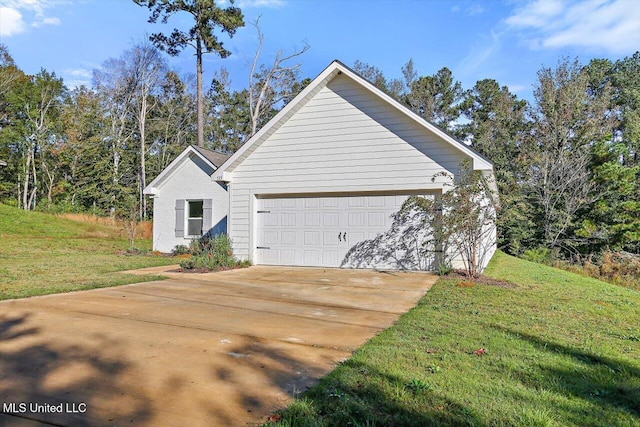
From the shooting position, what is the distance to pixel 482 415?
2502mm

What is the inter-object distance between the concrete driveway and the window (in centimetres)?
860

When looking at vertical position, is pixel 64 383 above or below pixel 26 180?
below

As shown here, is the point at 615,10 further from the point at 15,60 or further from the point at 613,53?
the point at 15,60

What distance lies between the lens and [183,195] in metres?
15.7

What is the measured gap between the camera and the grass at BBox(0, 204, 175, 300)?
740cm

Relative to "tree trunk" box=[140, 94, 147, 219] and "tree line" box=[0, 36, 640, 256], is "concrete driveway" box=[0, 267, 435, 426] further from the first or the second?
"tree trunk" box=[140, 94, 147, 219]

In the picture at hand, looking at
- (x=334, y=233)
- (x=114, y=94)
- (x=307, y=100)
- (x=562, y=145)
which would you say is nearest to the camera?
(x=334, y=233)

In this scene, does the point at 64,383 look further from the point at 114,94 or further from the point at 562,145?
the point at 114,94

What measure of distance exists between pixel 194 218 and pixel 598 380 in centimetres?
1452

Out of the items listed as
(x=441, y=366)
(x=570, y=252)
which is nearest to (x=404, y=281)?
(x=441, y=366)

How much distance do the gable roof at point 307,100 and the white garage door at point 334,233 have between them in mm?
1383

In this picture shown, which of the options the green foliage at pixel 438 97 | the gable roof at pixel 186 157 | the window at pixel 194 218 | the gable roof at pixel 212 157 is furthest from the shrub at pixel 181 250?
the green foliage at pixel 438 97

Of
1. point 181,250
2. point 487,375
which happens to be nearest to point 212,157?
point 181,250

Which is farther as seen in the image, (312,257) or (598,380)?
(312,257)
